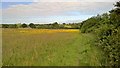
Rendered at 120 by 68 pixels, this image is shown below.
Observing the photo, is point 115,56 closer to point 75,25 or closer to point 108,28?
point 108,28

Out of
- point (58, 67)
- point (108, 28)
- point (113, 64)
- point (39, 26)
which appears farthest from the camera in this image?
point (39, 26)

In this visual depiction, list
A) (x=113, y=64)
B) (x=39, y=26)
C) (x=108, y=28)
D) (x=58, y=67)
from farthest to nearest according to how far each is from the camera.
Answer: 1. (x=39, y=26)
2. (x=108, y=28)
3. (x=58, y=67)
4. (x=113, y=64)

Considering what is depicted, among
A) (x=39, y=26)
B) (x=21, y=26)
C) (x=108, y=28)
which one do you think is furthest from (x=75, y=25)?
(x=108, y=28)

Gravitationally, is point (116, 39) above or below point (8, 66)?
above

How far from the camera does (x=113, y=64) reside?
9.57 m

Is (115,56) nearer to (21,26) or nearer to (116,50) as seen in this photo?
(116,50)

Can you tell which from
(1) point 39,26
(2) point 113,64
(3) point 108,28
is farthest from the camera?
(1) point 39,26

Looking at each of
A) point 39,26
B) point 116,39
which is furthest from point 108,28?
point 39,26

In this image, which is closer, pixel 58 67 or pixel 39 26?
pixel 58 67

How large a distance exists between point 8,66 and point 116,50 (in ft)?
15.1

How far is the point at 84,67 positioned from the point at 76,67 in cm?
33

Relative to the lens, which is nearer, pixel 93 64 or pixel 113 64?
pixel 113 64

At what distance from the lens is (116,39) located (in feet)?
34.6

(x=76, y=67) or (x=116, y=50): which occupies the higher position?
(x=116, y=50)
